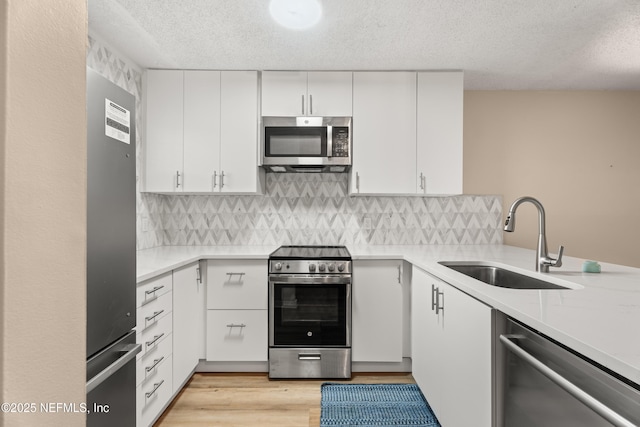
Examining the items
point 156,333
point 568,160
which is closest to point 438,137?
point 568,160

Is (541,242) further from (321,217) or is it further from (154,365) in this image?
(154,365)

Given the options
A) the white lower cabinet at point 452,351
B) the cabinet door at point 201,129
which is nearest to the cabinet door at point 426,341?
the white lower cabinet at point 452,351

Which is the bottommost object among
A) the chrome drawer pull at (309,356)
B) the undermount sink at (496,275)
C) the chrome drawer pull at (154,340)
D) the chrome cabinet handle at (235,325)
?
the chrome drawer pull at (309,356)

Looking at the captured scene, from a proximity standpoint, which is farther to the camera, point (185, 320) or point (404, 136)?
point (404, 136)

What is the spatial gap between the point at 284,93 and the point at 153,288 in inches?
69.8

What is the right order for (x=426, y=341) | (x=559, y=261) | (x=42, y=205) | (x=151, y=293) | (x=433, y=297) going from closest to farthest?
(x=42, y=205) < (x=559, y=261) < (x=151, y=293) < (x=433, y=297) < (x=426, y=341)

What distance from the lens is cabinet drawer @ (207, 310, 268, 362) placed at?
8.70 ft

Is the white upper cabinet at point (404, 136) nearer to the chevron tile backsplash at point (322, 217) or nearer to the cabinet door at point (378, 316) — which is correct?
the chevron tile backsplash at point (322, 217)

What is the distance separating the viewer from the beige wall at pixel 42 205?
49 centimetres

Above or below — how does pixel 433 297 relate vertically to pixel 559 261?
below

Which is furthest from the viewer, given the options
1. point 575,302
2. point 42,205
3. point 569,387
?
point 575,302

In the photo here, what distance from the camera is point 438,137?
2891 mm

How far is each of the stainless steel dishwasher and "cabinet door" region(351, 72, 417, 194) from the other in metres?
1.77

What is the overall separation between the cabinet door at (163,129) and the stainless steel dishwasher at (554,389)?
2552mm
